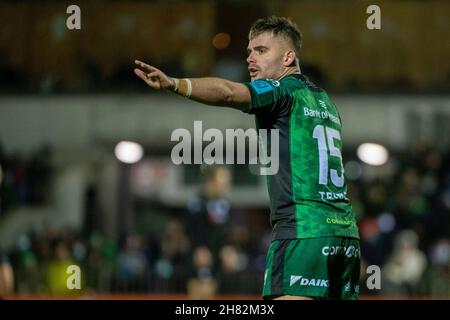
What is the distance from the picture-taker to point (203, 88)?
5129mm

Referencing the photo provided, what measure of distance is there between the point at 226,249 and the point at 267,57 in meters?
8.88

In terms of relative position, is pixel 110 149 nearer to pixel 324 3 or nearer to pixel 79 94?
pixel 79 94

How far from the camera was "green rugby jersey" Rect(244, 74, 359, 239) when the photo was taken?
17.7 ft

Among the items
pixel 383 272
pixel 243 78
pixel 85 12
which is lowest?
pixel 383 272

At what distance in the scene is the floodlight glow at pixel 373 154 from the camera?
17.1 meters

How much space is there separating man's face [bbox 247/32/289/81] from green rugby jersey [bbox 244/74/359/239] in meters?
0.21

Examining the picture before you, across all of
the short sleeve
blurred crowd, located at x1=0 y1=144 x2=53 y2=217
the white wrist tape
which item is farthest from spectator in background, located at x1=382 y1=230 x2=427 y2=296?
the white wrist tape

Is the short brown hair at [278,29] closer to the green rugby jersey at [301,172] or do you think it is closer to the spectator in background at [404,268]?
the green rugby jersey at [301,172]

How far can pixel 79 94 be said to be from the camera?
60.9 feet

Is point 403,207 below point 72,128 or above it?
below

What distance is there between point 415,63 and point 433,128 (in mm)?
1673

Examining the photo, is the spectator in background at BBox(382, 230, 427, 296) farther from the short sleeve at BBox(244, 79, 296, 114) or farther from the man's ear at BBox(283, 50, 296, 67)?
the short sleeve at BBox(244, 79, 296, 114)

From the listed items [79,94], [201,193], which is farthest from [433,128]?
[79,94]
